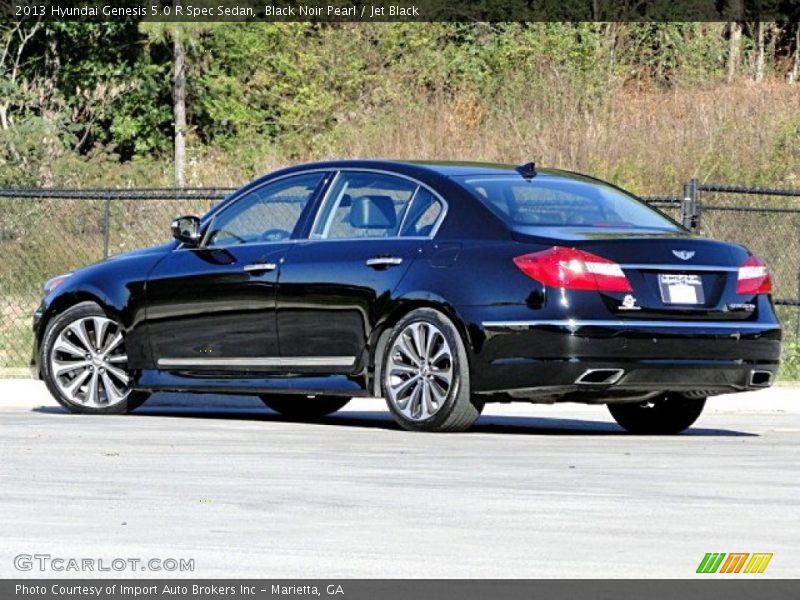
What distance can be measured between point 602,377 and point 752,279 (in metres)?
1.19

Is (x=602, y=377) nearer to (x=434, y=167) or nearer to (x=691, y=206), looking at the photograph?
(x=434, y=167)

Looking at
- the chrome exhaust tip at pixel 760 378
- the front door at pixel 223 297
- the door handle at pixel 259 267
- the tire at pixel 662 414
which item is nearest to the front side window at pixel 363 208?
the front door at pixel 223 297

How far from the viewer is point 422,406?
42.7 ft

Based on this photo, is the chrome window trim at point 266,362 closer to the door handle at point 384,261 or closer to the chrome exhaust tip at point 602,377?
the door handle at point 384,261

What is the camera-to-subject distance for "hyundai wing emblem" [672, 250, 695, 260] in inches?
497

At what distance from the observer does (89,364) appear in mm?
14617

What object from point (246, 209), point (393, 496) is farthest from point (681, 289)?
point (393, 496)

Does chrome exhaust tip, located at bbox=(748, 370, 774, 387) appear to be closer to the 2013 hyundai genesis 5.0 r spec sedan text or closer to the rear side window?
the 2013 hyundai genesis 5.0 r spec sedan text

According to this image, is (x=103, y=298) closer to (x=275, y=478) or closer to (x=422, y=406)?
(x=422, y=406)

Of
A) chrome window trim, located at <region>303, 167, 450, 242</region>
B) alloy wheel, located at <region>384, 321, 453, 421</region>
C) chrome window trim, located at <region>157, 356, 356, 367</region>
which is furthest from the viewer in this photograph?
chrome window trim, located at <region>157, 356, 356, 367</region>

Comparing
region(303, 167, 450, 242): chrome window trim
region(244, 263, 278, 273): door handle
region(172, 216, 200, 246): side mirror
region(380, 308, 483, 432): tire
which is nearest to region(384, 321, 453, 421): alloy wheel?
region(380, 308, 483, 432): tire

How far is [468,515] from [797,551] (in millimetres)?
1480

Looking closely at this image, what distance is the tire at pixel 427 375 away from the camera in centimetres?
1276

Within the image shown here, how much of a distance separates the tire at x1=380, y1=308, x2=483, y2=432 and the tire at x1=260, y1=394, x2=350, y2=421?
6.25ft
